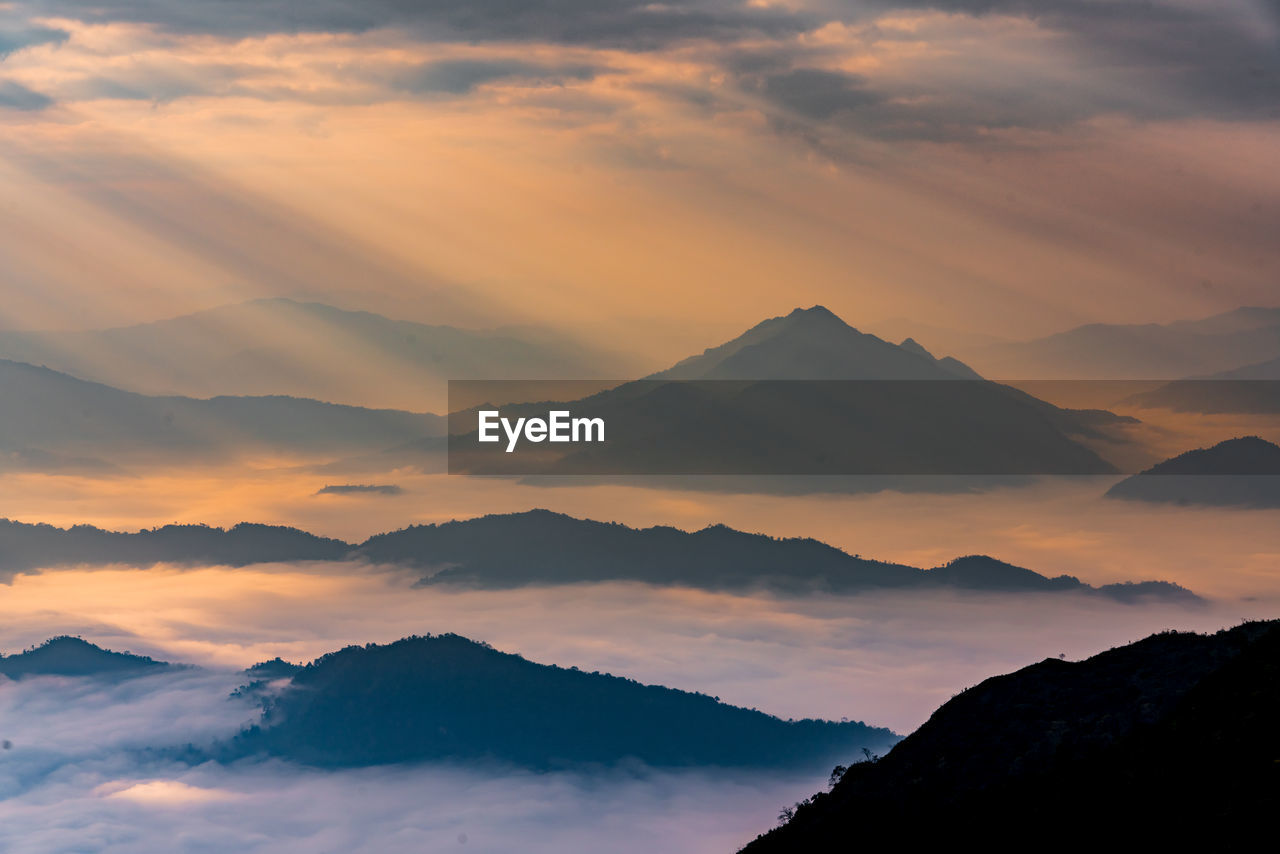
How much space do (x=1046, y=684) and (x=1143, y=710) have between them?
8.03 meters

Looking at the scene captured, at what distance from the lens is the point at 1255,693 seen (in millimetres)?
61188

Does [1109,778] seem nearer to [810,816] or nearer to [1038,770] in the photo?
[1038,770]

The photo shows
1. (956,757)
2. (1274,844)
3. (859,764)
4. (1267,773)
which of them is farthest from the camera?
(859,764)

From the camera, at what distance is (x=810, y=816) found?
2992 inches

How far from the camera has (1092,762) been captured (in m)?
63.8

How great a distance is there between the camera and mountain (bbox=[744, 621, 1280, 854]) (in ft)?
179

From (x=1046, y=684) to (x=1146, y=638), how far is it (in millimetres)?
6520

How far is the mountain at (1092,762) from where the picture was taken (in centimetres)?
5456

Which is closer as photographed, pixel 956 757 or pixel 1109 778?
pixel 1109 778

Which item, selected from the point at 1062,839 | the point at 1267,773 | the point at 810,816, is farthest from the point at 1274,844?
the point at 810,816

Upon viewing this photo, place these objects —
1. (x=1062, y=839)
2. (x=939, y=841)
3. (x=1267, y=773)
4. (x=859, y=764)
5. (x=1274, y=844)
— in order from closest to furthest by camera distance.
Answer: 1. (x=1274, y=844)
2. (x=1267, y=773)
3. (x=1062, y=839)
4. (x=939, y=841)
5. (x=859, y=764)

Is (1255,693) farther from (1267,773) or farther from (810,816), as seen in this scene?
(810,816)

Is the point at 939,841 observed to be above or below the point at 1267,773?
below

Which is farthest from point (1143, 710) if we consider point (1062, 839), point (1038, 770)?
point (1062, 839)
